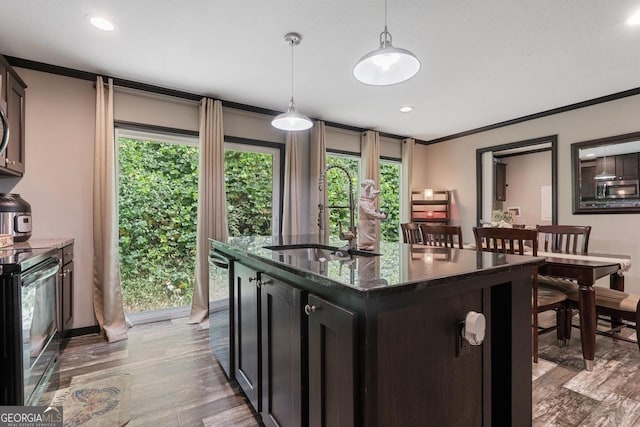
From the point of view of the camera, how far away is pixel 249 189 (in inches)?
159

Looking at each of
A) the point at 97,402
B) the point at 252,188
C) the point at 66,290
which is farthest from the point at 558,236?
the point at 66,290

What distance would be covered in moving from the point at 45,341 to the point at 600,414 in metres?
3.29

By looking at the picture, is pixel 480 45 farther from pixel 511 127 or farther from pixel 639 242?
pixel 639 242

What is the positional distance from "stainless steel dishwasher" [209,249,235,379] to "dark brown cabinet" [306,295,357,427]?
1.02 meters

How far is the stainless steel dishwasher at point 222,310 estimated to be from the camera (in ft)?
6.63

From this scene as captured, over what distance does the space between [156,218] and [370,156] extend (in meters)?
3.04

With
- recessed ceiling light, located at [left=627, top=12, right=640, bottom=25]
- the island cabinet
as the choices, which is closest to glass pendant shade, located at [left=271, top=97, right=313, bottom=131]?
the island cabinet

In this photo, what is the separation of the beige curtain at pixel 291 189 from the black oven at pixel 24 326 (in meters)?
2.42

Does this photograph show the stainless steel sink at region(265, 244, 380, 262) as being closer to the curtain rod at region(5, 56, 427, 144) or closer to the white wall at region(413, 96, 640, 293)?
the curtain rod at region(5, 56, 427, 144)

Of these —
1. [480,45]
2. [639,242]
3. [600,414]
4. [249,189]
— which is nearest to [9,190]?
[249,189]

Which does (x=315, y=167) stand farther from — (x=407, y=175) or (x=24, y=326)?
(x=24, y=326)

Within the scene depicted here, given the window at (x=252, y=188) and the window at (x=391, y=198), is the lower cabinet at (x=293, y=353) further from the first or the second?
the window at (x=391, y=198)

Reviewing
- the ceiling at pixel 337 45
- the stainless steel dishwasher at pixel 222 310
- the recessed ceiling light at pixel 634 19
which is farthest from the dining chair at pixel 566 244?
the stainless steel dishwasher at pixel 222 310

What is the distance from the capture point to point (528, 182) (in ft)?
18.7
